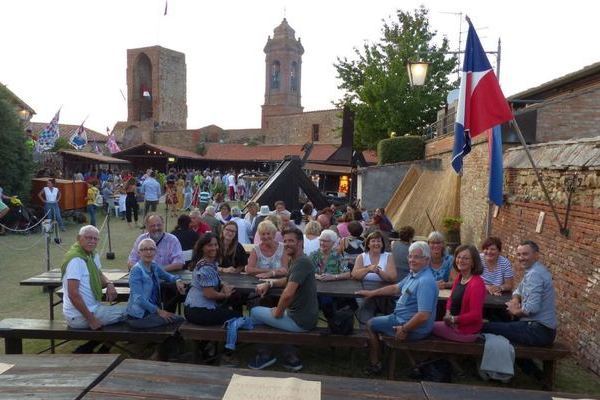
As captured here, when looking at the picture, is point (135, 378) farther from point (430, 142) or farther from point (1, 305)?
point (430, 142)

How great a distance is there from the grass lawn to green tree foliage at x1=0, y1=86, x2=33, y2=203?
4.27m

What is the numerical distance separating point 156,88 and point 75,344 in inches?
1809

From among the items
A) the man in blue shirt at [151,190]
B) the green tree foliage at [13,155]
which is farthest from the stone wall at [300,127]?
the green tree foliage at [13,155]

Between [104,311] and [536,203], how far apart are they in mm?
5863

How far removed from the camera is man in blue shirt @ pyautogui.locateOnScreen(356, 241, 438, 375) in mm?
4199

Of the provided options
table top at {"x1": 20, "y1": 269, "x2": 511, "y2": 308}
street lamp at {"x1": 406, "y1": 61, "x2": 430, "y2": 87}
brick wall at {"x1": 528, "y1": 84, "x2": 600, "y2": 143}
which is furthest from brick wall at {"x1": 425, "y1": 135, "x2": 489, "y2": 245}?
table top at {"x1": 20, "y1": 269, "x2": 511, "y2": 308}

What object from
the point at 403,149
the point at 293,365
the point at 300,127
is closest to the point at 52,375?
the point at 293,365

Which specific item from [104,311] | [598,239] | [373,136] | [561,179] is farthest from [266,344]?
[373,136]

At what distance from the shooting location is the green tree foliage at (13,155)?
1531cm

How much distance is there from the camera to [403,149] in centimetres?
1878

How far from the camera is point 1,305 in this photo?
6820mm

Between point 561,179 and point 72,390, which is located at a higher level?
point 561,179

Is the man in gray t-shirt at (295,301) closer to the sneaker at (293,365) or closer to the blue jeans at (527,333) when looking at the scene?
the sneaker at (293,365)

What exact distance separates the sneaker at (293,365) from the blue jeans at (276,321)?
487mm
